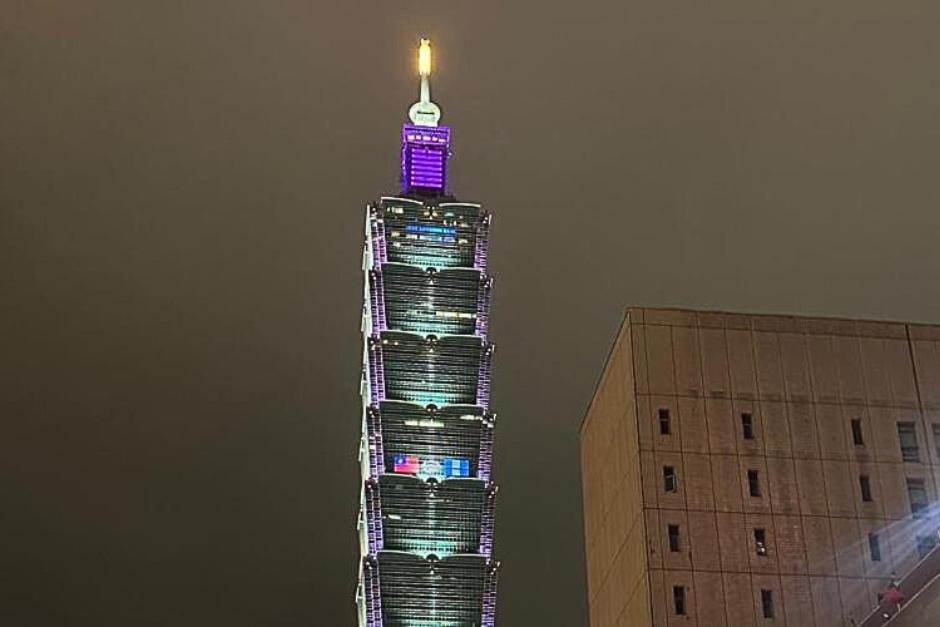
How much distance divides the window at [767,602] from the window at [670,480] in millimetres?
8033

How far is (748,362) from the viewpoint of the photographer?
286 ft

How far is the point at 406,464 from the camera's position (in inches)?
5113

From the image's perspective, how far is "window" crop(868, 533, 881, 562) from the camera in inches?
3263

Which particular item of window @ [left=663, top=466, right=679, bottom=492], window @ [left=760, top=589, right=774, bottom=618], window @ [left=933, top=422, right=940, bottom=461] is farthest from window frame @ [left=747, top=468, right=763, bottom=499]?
window @ [left=933, top=422, right=940, bottom=461]

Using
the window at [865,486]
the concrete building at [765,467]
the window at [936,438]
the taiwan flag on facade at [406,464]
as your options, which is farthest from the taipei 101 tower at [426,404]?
the window at [936,438]

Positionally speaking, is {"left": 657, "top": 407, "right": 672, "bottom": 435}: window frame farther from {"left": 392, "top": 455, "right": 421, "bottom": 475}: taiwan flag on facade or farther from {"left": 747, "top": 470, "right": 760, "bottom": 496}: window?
{"left": 392, "top": 455, "right": 421, "bottom": 475}: taiwan flag on facade

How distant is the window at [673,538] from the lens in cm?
8112

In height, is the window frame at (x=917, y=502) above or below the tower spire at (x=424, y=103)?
below

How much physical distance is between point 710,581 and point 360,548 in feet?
190

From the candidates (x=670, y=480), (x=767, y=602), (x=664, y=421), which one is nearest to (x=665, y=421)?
(x=664, y=421)

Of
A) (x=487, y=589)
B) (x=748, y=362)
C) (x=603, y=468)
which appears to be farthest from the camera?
(x=487, y=589)

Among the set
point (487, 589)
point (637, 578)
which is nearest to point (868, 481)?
point (637, 578)

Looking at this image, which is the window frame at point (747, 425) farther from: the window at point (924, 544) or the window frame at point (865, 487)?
the window at point (924, 544)

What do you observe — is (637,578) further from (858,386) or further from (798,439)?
(858,386)
